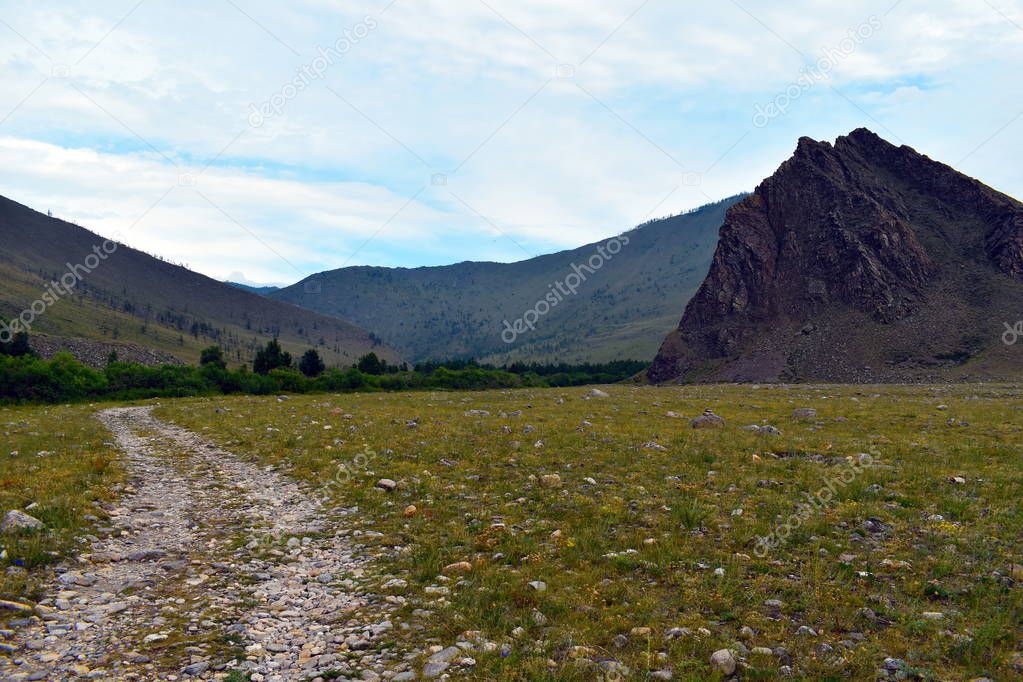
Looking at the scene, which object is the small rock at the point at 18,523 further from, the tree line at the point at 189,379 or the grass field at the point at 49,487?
the tree line at the point at 189,379

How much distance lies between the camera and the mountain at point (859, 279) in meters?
89.5

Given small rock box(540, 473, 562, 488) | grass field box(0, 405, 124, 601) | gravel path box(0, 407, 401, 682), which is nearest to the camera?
gravel path box(0, 407, 401, 682)

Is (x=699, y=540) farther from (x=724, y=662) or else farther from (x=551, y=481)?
(x=551, y=481)

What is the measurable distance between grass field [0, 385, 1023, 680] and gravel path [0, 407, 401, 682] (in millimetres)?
872

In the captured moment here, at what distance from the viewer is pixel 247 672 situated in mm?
6422

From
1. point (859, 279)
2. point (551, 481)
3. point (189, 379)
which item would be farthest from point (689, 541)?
point (859, 279)

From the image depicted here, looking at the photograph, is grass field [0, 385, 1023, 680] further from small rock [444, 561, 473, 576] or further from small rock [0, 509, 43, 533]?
small rock [0, 509, 43, 533]

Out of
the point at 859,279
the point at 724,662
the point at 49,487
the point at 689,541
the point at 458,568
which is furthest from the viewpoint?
the point at 859,279

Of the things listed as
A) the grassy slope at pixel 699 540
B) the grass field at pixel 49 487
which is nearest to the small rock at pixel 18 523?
the grass field at pixel 49 487

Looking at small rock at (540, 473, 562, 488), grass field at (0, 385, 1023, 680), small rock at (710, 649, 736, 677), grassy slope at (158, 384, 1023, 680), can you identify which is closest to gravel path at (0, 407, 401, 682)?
grass field at (0, 385, 1023, 680)

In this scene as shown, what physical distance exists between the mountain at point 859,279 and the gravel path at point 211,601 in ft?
307

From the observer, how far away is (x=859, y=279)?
103688 mm

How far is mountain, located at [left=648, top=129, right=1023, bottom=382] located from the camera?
3524 inches

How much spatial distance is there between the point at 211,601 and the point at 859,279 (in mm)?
121631
